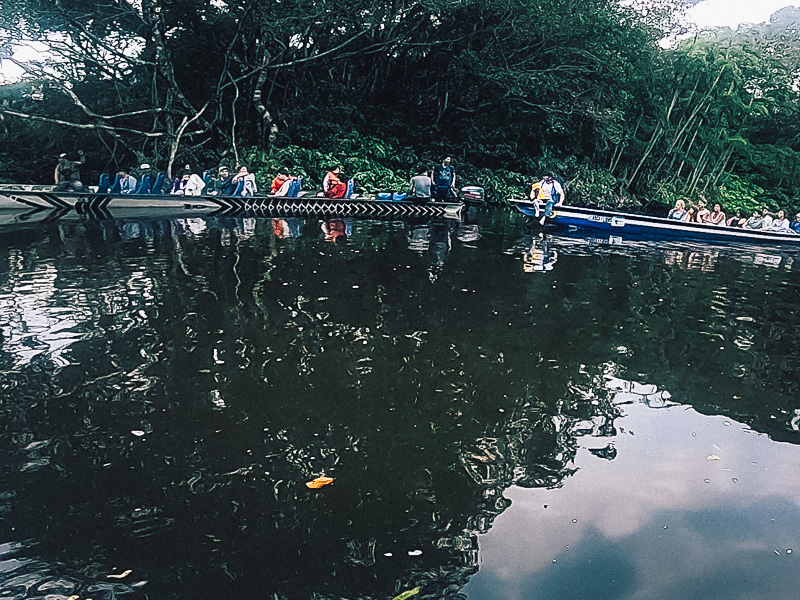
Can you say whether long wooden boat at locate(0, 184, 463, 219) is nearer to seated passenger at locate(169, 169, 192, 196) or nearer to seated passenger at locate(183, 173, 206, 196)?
seated passenger at locate(183, 173, 206, 196)

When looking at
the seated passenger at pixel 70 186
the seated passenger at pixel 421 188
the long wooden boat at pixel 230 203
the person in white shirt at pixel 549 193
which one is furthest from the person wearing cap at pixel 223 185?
the person in white shirt at pixel 549 193

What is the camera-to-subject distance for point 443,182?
2264 cm

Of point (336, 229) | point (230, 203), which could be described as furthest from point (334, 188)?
point (336, 229)

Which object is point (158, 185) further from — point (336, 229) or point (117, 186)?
point (336, 229)

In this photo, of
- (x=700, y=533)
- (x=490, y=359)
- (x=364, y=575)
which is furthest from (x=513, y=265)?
(x=364, y=575)

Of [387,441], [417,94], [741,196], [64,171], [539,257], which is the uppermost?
[417,94]

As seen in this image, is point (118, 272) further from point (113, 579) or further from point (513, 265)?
point (113, 579)

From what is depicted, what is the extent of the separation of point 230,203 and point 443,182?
282 inches

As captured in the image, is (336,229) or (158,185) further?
(158,185)

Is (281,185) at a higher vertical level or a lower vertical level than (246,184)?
lower

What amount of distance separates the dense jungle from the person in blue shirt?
6425mm

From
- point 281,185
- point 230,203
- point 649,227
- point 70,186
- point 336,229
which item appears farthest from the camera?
point 281,185

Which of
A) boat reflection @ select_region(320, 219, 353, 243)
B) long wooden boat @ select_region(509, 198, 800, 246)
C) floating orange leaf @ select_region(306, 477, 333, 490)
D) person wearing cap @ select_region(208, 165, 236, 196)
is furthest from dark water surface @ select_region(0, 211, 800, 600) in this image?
person wearing cap @ select_region(208, 165, 236, 196)

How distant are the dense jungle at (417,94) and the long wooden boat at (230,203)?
21.8 feet
